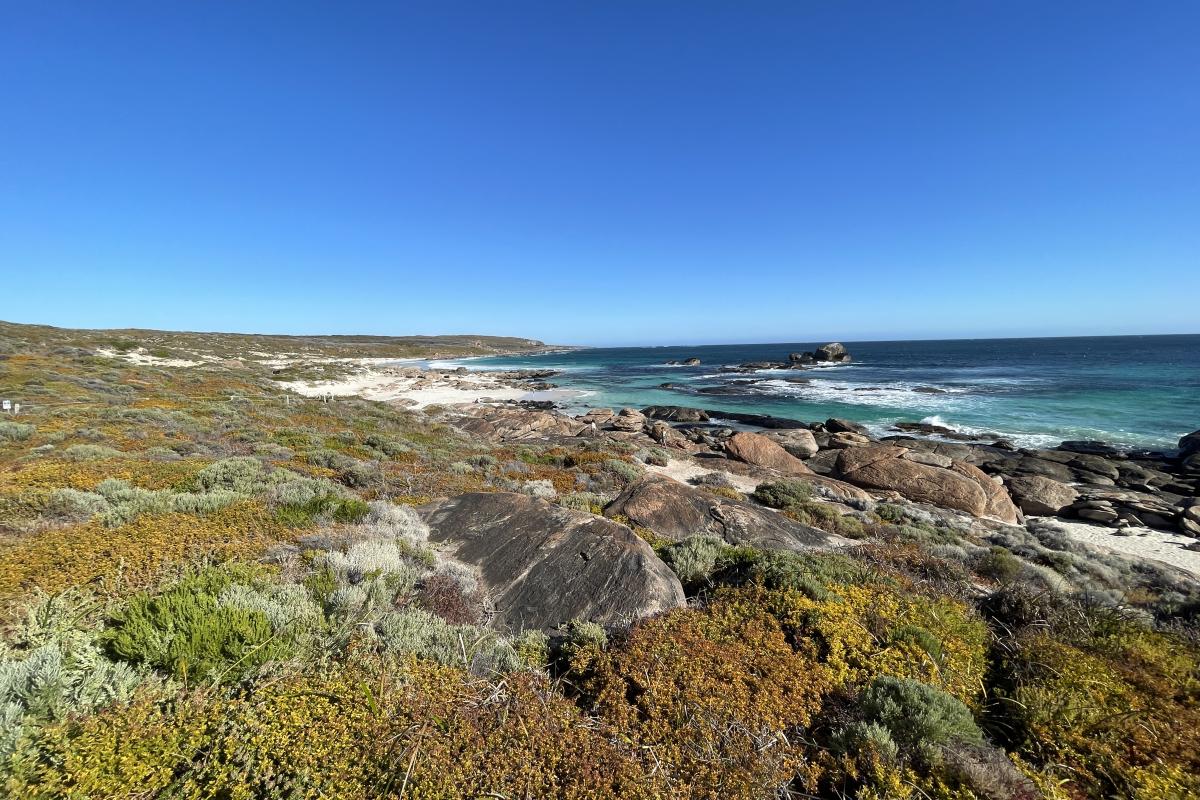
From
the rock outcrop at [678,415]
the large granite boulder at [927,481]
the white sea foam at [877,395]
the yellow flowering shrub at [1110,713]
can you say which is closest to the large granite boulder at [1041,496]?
the large granite boulder at [927,481]

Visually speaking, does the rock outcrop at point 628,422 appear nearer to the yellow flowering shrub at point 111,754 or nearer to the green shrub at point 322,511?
the green shrub at point 322,511

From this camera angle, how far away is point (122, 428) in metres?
12.5

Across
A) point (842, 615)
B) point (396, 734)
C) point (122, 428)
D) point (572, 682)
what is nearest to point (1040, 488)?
point (842, 615)

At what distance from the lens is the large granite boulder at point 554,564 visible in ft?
17.7

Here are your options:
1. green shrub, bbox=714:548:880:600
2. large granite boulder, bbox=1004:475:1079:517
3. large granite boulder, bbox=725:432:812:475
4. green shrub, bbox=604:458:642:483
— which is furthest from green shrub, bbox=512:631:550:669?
large granite boulder, bbox=1004:475:1079:517

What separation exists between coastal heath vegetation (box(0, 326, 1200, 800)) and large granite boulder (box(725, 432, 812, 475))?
12.3 metres

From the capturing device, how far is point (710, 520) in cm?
897

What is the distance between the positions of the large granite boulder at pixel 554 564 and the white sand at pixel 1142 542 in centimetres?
1348

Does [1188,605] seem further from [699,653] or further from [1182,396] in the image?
[1182,396]

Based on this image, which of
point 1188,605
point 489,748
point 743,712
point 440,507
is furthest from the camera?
point 440,507

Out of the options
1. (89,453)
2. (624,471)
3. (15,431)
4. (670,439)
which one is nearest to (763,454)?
(670,439)

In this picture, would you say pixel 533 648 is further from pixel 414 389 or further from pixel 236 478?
pixel 414 389

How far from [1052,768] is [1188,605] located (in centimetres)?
504

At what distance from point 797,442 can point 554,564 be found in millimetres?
21010
